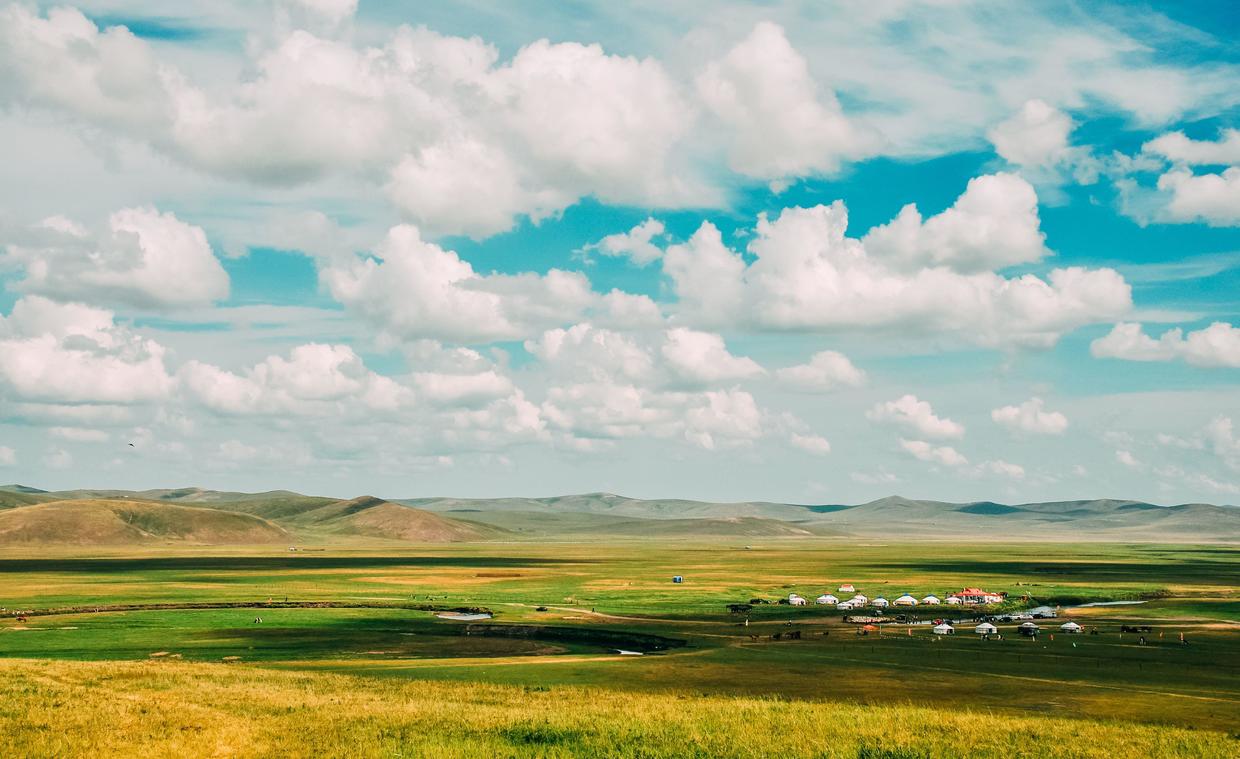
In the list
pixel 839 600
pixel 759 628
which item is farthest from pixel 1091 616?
pixel 759 628

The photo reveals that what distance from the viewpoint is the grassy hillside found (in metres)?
40.1

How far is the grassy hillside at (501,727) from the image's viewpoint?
40062 millimetres

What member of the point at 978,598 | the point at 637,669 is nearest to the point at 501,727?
the point at 637,669

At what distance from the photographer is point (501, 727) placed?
44.7 m

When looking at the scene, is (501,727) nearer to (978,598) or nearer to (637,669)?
(637,669)

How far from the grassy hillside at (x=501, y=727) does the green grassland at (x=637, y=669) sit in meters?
0.21

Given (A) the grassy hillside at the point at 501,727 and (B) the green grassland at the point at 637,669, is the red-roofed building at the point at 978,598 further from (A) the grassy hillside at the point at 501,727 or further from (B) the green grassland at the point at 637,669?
(A) the grassy hillside at the point at 501,727

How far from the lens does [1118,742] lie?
43.1m

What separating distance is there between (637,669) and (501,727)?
26.9 m

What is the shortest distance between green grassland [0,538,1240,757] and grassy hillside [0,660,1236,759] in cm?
21

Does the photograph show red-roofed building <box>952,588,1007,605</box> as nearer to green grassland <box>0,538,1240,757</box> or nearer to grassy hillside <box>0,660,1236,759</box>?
green grassland <box>0,538,1240,757</box>

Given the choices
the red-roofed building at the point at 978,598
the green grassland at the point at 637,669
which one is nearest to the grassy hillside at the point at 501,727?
the green grassland at the point at 637,669

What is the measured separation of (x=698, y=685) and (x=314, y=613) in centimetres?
6622

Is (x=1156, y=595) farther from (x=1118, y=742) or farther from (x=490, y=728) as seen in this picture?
(x=490, y=728)
